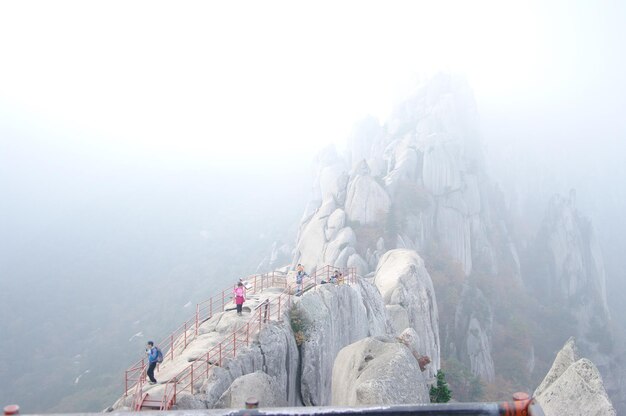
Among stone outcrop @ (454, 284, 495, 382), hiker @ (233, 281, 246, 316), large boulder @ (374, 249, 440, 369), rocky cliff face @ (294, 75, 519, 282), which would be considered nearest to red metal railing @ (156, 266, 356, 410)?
hiker @ (233, 281, 246, 316)

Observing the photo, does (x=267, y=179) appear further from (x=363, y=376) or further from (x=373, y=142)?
(x=363, y=376)

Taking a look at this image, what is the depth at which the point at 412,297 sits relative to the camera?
3719 centimetres

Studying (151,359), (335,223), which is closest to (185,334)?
(151,359)

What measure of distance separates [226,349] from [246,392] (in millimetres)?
3778

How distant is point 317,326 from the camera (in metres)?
22.0

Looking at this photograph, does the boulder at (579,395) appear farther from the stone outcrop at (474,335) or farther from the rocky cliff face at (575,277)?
the rocky cliff face at (575,277)

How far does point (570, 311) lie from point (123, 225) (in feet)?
310

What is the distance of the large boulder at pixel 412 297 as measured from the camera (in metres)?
36.2

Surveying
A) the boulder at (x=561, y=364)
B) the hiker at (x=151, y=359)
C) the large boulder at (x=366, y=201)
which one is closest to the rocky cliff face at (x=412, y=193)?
the large boulder at (x=366, y=201)

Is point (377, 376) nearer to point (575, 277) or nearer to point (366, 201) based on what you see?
point (366, 201)

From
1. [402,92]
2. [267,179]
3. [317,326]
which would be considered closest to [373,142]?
[402,92]

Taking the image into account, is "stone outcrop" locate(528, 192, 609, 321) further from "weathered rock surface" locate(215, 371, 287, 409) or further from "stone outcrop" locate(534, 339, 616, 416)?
"weathered rock surface" locate(215, 371, 287, 409)

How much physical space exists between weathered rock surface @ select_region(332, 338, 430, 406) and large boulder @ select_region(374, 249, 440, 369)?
17.4 m

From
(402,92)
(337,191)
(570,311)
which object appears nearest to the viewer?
(337,191)
